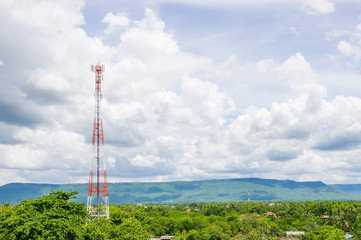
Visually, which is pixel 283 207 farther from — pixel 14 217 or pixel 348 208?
pixel 14 217

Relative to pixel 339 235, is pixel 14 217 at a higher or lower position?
higher

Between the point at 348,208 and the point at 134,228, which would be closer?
the point at 134,228

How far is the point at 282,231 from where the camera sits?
8188cm

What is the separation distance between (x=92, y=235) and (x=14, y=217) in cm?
809

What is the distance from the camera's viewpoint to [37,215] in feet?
108

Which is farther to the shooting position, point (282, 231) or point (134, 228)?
point (282, 231)

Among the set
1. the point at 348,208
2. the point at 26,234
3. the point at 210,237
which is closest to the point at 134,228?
the point at 26,234

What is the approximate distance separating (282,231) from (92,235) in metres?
60.0

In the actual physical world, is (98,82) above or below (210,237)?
above

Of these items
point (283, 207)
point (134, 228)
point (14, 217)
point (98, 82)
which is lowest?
point (283, 207)

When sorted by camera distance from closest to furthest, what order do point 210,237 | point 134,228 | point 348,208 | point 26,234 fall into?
point 26,234, point 134,228, point 210,237, point 348,208

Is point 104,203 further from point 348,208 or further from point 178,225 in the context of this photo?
point 348,208

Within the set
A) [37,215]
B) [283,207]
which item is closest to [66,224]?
[37,215]

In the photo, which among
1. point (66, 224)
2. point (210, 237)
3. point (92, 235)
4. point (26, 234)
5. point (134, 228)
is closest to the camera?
point (26, 234)
